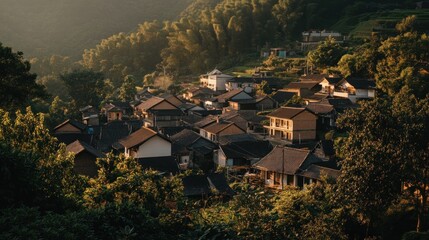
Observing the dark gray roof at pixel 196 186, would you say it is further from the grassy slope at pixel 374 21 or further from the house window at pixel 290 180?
the grassy slope at pixel 374 21

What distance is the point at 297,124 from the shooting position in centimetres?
2766

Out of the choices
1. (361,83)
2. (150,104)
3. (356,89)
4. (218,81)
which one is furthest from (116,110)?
(361,83)

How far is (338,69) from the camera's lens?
3850 cm

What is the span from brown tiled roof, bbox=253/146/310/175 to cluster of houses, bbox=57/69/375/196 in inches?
1.8

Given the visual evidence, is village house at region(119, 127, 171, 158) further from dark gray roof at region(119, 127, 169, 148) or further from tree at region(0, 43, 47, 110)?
tree at region(0, 43, 47, 110)

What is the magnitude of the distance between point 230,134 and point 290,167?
740cm

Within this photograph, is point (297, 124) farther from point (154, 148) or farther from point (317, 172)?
point (154, 148)

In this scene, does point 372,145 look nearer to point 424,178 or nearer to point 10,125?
point 424,178

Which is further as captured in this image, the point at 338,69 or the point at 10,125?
the point at 338,69

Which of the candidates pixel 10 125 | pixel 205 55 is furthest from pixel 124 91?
pixel 10 125

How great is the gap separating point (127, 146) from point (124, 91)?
22.7 m

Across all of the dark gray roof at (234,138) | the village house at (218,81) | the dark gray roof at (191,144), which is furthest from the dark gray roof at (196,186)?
the village house at (218,81)

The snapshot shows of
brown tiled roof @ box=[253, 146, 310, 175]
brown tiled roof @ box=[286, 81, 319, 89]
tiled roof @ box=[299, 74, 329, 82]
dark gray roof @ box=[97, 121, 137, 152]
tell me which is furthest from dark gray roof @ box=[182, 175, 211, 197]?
tiled roof @ box=[299, 74, 329, 82]

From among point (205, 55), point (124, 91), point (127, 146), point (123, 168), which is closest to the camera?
point (123, 168)
